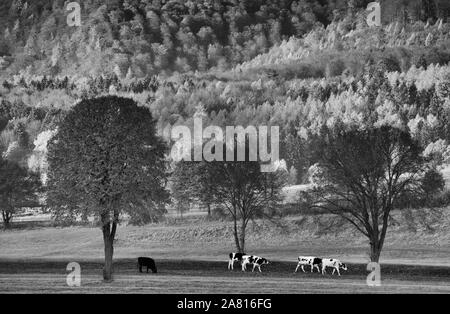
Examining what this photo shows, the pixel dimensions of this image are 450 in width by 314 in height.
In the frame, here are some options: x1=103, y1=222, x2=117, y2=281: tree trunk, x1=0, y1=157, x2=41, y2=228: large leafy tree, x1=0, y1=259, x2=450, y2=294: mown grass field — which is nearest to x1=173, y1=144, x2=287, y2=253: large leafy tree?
x1=0, y1=259, x2=450, y2=294: mown grass field

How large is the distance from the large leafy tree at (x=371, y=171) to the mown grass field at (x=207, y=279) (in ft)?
18.6

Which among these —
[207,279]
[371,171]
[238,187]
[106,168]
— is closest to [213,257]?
[238,187]

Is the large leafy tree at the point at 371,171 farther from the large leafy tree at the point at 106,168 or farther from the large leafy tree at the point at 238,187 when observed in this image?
the large leafy tree at the point at 106,168

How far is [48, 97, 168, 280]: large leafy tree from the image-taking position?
68938mm

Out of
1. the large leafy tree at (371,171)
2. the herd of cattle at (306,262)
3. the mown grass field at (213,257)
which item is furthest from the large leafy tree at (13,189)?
the large leafy tree at (371,171)

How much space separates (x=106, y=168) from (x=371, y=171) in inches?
1079

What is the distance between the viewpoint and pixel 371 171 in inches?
3243

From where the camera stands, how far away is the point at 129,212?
6931 centimetres

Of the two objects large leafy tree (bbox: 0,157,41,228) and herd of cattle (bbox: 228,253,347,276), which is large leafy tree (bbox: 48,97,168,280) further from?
large leafy tree (bbox: 0,157,41,228)

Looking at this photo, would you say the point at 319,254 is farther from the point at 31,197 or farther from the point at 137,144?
the point at 31,197

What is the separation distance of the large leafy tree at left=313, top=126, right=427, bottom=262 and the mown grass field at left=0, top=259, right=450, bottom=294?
223 inches

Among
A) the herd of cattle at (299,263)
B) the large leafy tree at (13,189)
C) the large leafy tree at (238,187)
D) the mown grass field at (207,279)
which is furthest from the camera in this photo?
the large leafy tree at (13,189)

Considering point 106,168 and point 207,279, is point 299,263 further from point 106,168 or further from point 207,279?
point 106,168

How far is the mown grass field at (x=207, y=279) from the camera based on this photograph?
195 ft
